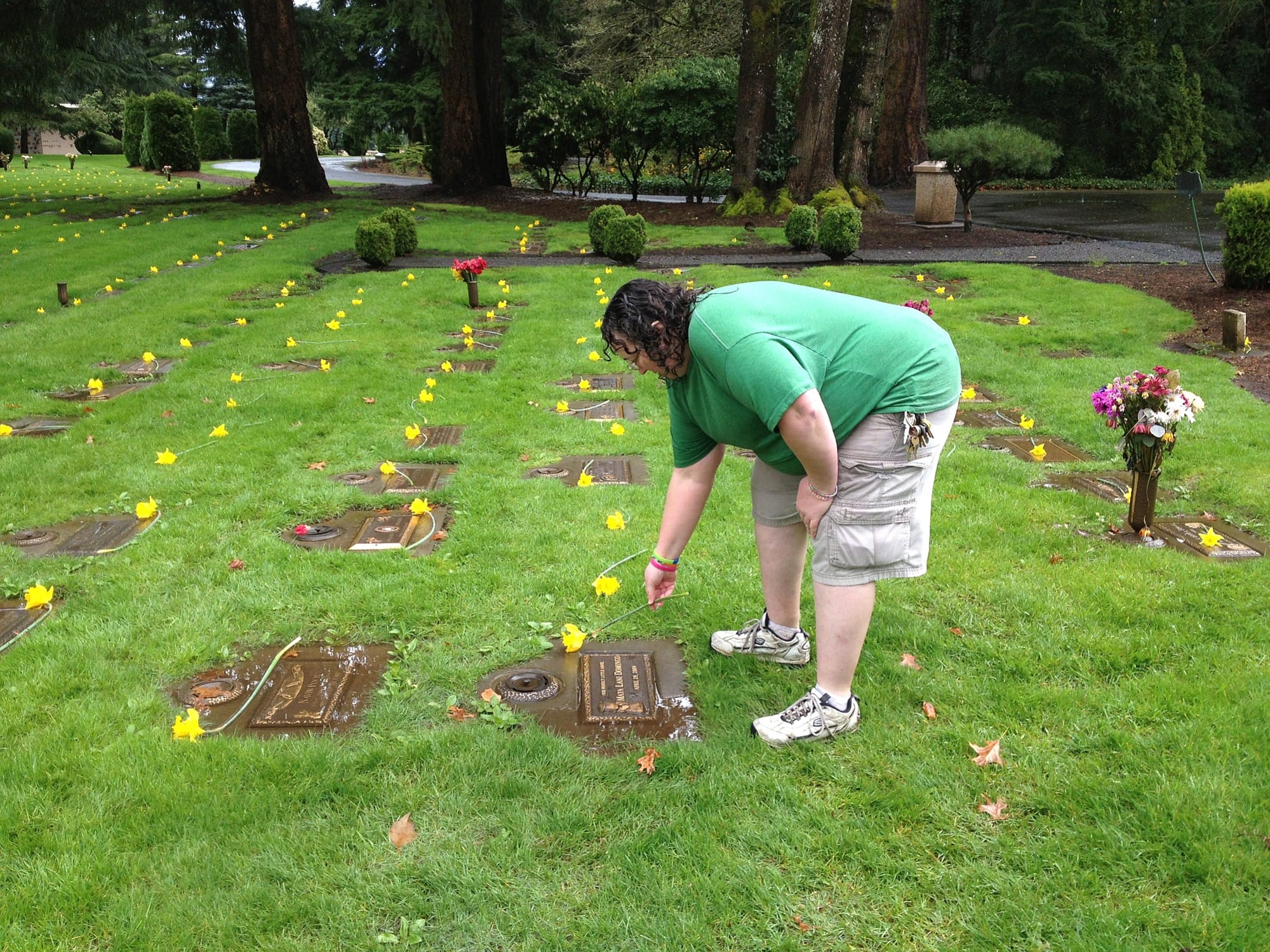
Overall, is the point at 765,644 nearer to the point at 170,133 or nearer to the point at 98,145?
the point at 170,133

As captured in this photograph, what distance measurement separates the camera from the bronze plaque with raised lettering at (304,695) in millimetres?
2918

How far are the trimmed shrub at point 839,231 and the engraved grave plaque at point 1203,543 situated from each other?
841 cm

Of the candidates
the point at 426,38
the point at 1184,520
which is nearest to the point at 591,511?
the point at 1184,520

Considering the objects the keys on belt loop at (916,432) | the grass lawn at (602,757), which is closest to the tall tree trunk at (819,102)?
the grass lawn at (602,757)

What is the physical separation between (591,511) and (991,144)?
40.1 feet

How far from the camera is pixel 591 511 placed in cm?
445

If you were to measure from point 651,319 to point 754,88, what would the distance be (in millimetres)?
15271

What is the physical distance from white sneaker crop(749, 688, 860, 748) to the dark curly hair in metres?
1.14

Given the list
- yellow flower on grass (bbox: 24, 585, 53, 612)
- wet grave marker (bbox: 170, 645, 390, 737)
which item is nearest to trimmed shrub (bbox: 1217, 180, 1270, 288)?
wet grave marker (bbox: 170, 645, 390, 737)

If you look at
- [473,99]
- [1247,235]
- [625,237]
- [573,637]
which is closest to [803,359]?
[573,637]

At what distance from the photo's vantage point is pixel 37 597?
341cm

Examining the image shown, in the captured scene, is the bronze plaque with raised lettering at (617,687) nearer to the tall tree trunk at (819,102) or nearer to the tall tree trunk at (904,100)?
the tall tree trunk at (819,102)

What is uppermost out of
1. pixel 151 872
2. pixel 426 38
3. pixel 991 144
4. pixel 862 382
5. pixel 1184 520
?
pixel 426 38

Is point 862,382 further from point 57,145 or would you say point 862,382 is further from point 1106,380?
point 57,145
